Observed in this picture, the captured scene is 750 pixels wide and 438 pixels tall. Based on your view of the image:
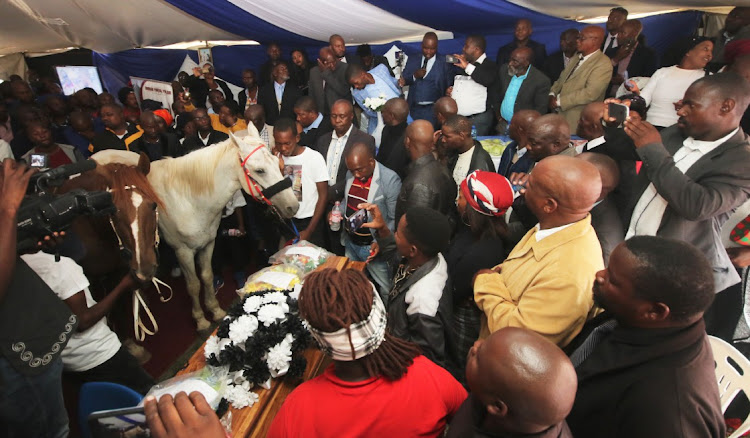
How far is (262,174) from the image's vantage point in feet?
11.1

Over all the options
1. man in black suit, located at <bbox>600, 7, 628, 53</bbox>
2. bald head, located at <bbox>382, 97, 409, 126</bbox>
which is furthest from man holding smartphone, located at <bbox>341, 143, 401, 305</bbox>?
man in black suit, located at <bbox>600, 7, 628, 53</bbox>

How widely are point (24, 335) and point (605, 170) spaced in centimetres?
330

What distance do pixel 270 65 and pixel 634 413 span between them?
26.1ft

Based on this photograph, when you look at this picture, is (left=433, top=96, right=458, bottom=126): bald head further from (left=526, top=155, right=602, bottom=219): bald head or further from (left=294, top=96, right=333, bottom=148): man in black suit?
(left=526, top=155, right=602, bottom=219): bald head

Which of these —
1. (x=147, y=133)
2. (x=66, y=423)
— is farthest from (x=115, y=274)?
(x=147, y=133)

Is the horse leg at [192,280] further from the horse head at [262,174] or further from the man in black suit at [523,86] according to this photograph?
the man in black suit at [523,86]

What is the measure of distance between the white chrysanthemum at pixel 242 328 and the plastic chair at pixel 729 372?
236cm

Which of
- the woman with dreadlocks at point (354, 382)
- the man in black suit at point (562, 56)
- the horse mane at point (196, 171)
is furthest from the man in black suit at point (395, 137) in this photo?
the woman with dreadlocks at point (354, 382)

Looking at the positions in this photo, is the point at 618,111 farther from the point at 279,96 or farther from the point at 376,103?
the point at 279,96

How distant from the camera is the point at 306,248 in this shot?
289cm

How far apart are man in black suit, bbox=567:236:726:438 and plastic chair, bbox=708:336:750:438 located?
854 mm

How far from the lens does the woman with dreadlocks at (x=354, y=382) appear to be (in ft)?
3.89

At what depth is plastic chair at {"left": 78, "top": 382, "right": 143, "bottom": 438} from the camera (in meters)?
1.86

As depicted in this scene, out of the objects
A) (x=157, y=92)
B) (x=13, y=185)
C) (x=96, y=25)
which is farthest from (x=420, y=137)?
(x=96, y=25)
